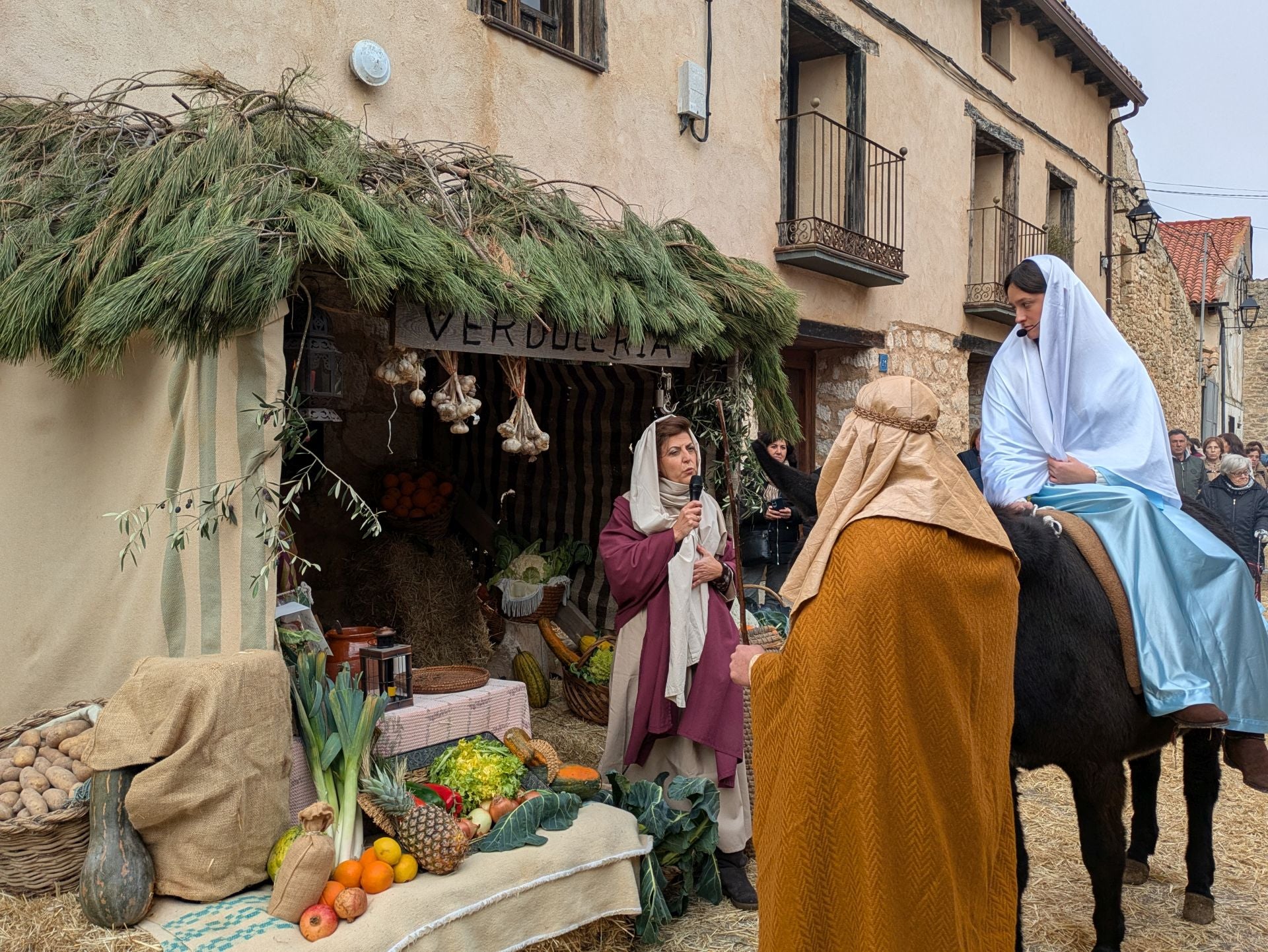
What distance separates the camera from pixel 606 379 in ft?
19.0

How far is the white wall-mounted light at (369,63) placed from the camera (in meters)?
5.30

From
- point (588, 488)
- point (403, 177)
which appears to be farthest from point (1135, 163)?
point (403, 177)

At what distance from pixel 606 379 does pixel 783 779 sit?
3652 millimetres

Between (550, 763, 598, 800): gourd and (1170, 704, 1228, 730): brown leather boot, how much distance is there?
6.68ft

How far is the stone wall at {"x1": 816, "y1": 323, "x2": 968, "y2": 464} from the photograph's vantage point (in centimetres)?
988

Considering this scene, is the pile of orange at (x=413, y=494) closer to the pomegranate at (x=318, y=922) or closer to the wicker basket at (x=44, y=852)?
the wicker basket at (x=44, y=852)

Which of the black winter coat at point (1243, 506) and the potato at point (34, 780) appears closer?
the potato at point (34, 780)

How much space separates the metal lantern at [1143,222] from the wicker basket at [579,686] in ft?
A: 42.6

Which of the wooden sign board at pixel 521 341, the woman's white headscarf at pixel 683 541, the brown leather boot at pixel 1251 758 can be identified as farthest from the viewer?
the woman's white headscarf at pixel 683 541

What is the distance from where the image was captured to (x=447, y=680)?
4113mm

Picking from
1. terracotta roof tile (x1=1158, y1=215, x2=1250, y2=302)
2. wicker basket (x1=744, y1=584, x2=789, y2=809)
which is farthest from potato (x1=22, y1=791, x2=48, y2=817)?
terracotta roof tile (x1=1158, y1=215, x2=1250, y2=302)

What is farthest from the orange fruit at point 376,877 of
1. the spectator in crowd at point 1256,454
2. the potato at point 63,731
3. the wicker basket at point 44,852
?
the spectator in crowd at point 1256,454

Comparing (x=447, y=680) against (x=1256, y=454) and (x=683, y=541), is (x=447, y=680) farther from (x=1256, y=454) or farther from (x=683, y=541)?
(x=1256, y=454)

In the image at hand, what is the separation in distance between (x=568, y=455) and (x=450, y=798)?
296cm
